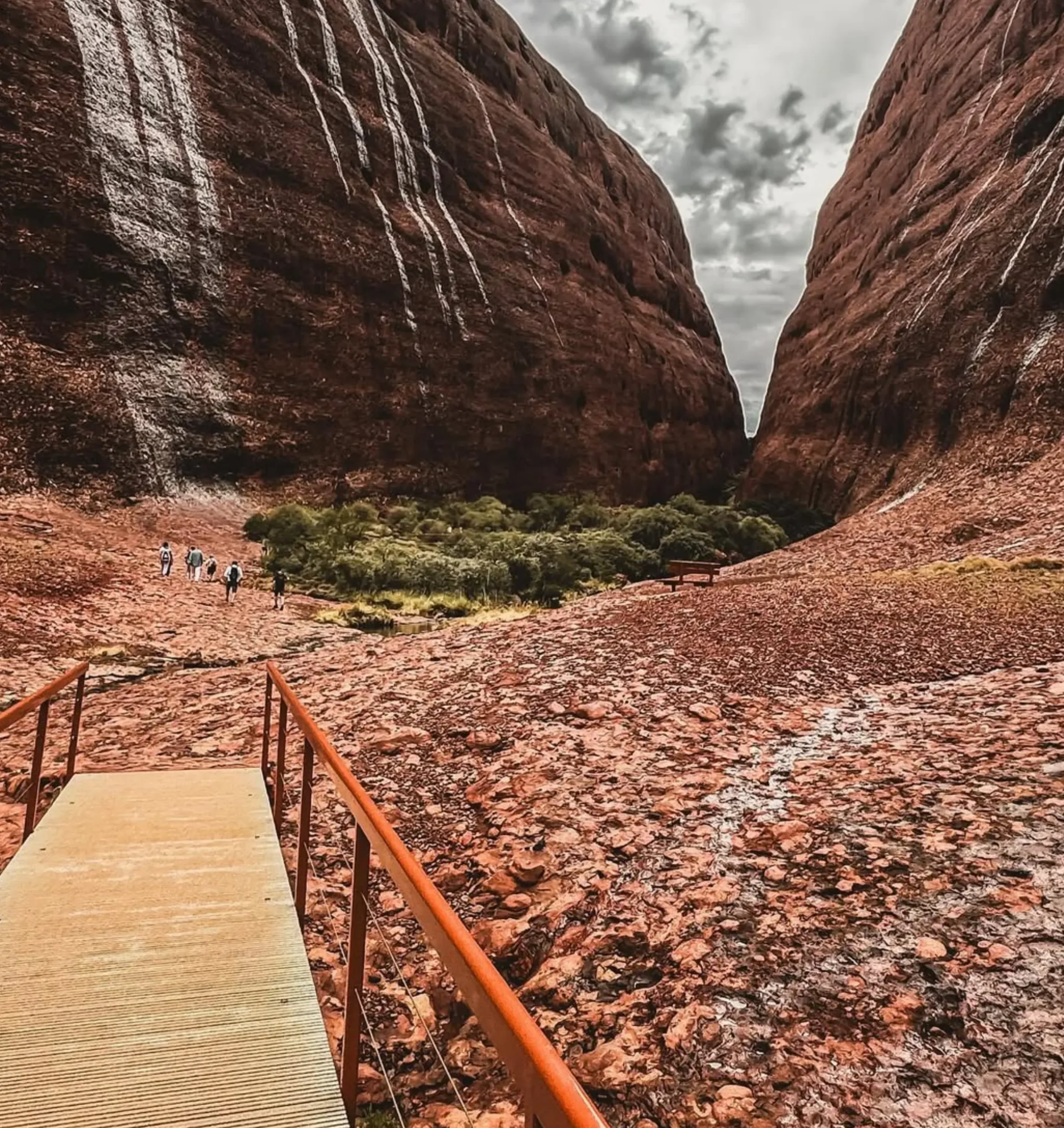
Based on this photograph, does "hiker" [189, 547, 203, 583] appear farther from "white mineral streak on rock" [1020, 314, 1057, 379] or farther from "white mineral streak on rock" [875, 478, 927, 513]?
"white mineral streak on rock" [1020, 314, 1057, 379]

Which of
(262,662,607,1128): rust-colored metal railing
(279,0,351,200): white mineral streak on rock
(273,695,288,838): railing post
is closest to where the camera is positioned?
(262,662,607,1128): rust-colored metal railing

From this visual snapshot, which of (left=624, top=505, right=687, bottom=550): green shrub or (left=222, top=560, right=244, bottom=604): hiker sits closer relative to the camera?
(left=222, top=560, right=244, bottom=604): hiker

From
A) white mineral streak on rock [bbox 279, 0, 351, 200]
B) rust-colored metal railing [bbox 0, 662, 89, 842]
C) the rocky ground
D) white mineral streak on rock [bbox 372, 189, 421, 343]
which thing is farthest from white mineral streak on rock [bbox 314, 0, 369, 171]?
rust-colored metal railing [bbox 0, 662, 89, 842]

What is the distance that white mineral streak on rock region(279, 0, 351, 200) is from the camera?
112 ft

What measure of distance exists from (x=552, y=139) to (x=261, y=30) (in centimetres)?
2273

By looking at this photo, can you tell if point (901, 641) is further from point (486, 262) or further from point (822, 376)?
point (486, 262)

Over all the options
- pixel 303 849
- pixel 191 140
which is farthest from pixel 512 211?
pixel 303 849

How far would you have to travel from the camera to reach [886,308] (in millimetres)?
33969

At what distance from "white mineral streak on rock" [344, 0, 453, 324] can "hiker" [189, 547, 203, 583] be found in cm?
2165

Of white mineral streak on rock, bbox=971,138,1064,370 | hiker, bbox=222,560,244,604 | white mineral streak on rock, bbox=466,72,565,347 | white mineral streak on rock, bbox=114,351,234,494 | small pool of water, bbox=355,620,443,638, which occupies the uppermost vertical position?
white mineral streak on rock, bbox=466,72,565,347

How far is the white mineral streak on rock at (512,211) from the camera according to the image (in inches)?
1704

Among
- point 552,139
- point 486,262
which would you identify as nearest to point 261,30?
point 486,262

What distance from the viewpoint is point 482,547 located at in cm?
2550

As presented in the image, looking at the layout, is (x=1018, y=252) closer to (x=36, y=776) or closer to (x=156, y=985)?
(x=36, y=776)
